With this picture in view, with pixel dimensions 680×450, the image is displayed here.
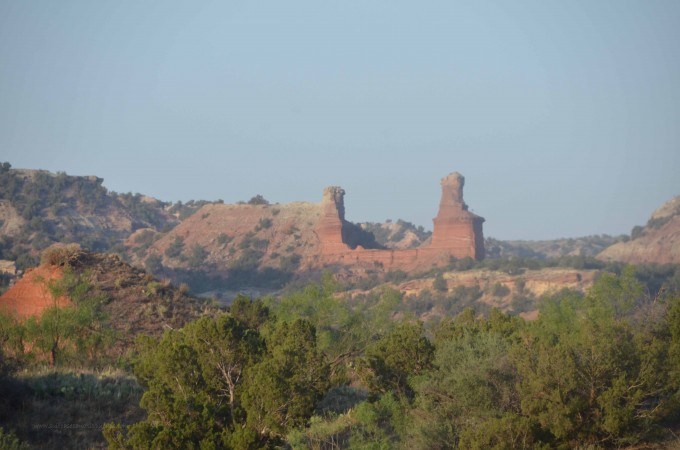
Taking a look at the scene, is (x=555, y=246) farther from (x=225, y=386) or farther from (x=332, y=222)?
(x=225, y=386)

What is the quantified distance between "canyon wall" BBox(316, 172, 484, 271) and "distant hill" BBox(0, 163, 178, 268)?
2498 cm

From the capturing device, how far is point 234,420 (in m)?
17.0

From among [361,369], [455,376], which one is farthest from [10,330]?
Result: [455,376]

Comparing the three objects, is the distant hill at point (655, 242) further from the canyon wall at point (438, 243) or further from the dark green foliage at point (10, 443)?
the dark green foliage at point (10, 443)

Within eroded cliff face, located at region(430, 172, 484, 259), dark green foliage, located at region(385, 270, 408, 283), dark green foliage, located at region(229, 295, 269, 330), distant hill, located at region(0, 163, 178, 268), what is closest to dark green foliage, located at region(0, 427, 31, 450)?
dark green foliage, located at region(229, 295, 269, 330)

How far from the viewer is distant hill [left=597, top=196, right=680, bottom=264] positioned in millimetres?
88875

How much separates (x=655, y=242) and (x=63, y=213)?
67.5 m

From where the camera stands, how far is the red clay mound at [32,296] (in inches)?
1226

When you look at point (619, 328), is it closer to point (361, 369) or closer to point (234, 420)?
point (361, 369)

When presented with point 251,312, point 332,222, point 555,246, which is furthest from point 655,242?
point 251,312

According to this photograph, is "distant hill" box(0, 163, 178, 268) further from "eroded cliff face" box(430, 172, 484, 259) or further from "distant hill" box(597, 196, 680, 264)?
"distant hill" box(597, 196, 680, 264)

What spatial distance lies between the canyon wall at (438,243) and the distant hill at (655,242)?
15.9 m

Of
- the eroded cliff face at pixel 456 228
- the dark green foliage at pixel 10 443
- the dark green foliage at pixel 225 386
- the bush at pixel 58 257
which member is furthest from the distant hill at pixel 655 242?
the dark green foliage at pixel 10 443

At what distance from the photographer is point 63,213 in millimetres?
104938
